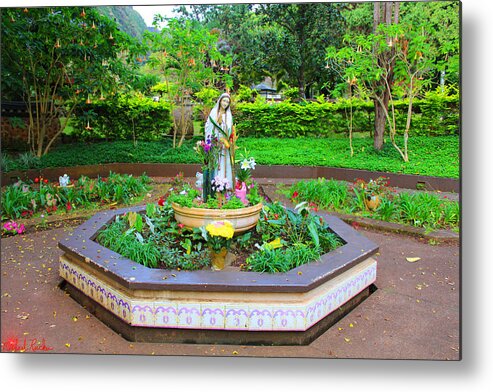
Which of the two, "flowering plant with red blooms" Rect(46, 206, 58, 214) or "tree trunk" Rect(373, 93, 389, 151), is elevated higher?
"tree trunk" Rect(373, 93, 389, 151)

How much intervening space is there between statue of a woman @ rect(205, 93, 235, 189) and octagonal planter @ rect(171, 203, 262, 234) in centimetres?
34

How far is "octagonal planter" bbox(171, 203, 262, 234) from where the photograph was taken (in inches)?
158

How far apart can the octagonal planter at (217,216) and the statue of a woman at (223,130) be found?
337 millimetres

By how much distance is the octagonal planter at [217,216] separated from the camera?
402cm

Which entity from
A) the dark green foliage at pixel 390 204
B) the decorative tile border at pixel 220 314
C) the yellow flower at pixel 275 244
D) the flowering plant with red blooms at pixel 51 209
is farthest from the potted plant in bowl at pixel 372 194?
the flowering plant with red blooms at pixel 51 209

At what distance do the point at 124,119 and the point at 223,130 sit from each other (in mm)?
6659

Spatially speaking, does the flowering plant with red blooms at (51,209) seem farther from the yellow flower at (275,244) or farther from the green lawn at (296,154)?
the yellow flower at (275,244)

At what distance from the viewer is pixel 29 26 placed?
16.1 feet

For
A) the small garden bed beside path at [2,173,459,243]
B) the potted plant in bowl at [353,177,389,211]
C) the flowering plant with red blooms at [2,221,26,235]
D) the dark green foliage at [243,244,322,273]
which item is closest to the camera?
the dark green foliage at [243,244,322,273]

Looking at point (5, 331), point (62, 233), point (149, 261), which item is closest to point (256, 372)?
point (149, 261)

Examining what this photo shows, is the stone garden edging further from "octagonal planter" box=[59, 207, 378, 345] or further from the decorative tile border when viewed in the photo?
the decorative tile border

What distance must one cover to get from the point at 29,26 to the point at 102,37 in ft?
6.02

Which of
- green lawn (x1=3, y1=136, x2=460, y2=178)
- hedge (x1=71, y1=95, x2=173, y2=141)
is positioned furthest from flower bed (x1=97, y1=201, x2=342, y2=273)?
hedge (x1=71, y1=95, x2=173, y2=141)

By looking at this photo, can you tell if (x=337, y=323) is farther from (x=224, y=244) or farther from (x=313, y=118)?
(x=313, y=118)
